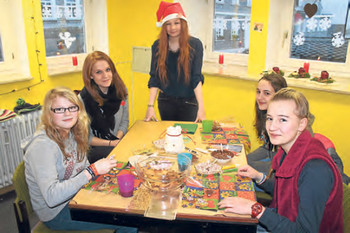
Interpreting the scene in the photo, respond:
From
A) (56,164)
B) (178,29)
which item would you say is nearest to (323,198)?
(56,164)

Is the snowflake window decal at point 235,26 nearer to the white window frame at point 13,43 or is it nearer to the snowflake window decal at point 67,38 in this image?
the snowflake window decal at point 67,38

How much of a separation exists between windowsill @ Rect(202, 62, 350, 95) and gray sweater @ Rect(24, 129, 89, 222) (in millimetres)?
2149

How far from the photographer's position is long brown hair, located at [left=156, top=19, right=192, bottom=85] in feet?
8.29

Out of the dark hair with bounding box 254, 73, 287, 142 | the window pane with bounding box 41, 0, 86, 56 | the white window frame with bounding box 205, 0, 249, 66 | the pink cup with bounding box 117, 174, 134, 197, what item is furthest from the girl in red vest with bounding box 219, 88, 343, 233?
the window pane with bounding box 41, 0, 86, 56

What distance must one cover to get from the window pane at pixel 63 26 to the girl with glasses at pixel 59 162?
211 centimetres

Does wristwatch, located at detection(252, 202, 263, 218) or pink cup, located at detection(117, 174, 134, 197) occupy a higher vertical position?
pink cup, located at detection(117, 174, 134, 197)

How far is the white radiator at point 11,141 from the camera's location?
273 centimetres

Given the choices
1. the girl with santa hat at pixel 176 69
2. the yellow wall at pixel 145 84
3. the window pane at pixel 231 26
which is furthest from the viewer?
the window pane at pixel 231 26

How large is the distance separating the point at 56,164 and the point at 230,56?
2.73m

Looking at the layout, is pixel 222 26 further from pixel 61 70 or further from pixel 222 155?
pixel 222 155

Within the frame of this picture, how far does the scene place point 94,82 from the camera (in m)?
2.42

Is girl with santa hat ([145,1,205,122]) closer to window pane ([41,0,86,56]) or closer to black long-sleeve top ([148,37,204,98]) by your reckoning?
black long-sleeve top ([148,37,204,98])

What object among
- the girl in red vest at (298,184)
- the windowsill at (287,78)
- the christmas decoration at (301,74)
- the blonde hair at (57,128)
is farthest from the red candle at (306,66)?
the blonde hair at (57,128)

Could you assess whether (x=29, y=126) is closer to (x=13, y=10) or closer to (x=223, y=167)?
(x=13, y=10)
